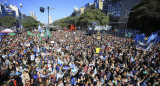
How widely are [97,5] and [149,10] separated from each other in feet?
235

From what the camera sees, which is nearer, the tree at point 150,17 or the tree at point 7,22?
the tree at point 150,17

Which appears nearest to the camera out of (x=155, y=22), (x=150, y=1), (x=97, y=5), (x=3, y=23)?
(x=155, y=22)

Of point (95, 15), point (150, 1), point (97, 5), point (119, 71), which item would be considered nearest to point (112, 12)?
point (97, 5)

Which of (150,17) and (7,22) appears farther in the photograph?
(7,22)

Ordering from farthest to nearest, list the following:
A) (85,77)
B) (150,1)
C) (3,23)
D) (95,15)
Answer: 1. (3,23)
2. (95,15)
3. (150,1)
4. (85,77)

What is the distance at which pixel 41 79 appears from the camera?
580cm

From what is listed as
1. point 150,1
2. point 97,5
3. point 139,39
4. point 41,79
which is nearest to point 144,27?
point 150,1

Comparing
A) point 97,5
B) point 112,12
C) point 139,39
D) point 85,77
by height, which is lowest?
point 85,77

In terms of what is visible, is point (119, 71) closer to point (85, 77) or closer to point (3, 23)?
point (85, 77)

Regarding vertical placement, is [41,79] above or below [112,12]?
below

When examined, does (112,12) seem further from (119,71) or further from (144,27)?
(119,71)

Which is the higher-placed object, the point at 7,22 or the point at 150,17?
the point at 7,22

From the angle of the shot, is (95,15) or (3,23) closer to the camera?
(95,15)

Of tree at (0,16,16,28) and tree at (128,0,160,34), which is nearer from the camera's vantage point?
tree at (128,0,160,34)
